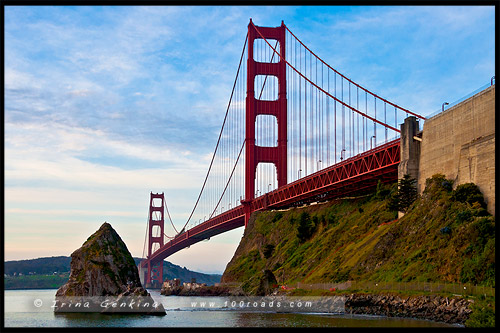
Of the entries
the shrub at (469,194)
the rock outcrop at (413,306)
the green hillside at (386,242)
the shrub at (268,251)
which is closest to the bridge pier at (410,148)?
the green hillside at (386,242)

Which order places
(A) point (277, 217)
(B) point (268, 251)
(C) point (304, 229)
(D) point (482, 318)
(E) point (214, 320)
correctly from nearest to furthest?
(D) point (482, 318), (E) point (214, 320), (C) point (304, 229), (B) point (268, 251), (A) point (277, 217)

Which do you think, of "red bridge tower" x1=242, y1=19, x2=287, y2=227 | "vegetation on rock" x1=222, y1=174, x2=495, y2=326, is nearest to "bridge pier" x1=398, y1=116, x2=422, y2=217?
"vegetation on rock" x1=222, y1=174, x2=495, y2=326

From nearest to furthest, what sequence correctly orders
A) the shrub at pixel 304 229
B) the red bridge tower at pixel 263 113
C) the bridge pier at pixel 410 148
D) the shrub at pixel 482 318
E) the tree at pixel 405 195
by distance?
the shrub at pixel 482 318 < the tree at pixel 405 195 < the bridge pier at pixel 410 148 < the shrub at pixel 304 229 < the red bridge tower at pixel 263 113

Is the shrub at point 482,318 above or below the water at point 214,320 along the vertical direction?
above

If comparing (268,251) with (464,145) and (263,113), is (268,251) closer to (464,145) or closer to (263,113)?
(263,113)

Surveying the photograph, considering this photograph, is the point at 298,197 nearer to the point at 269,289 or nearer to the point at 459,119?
the point at 269,289

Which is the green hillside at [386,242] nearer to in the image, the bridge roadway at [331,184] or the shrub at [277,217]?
the bridge roadway at [331,184]

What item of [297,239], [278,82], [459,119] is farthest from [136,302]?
[278,82]

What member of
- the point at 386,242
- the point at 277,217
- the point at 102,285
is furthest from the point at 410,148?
the point at 277,217
